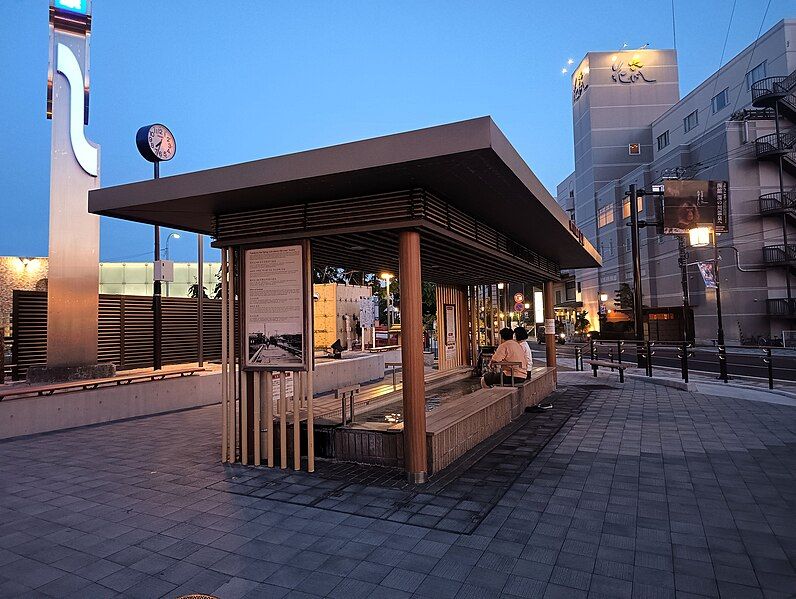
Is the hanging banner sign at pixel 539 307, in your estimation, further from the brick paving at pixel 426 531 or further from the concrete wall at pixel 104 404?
the concrete wall at pixel 104 404

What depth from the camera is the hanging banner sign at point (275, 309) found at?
19.2 ft

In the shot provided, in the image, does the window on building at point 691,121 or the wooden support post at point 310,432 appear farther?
the window on building at point 691,121

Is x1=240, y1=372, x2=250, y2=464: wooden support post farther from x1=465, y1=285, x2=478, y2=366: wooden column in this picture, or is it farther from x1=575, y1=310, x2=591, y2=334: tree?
x1=575, y1=310, x2=591, y2=334: tree

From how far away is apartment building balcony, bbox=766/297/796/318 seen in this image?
29703 mm

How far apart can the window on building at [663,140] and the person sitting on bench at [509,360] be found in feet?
145

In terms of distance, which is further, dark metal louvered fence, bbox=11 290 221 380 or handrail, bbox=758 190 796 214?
handrail, bbox=758 190 796 214

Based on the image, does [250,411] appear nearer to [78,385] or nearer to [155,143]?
[78,385]

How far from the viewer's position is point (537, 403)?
10516 mm

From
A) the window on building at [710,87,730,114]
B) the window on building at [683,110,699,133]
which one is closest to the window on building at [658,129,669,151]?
the window on building at [683,110,699,133]

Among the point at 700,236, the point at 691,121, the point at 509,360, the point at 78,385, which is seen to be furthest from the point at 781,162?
the point at 78,385

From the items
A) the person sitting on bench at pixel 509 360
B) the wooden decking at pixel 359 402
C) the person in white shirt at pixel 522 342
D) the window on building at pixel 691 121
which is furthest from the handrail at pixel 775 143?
the wooden decking at pixel 359 402

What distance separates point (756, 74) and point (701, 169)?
7055mm

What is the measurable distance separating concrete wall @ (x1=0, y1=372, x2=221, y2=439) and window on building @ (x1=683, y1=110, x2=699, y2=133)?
43393 millimetres

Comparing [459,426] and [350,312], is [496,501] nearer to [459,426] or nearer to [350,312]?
[459,426]
